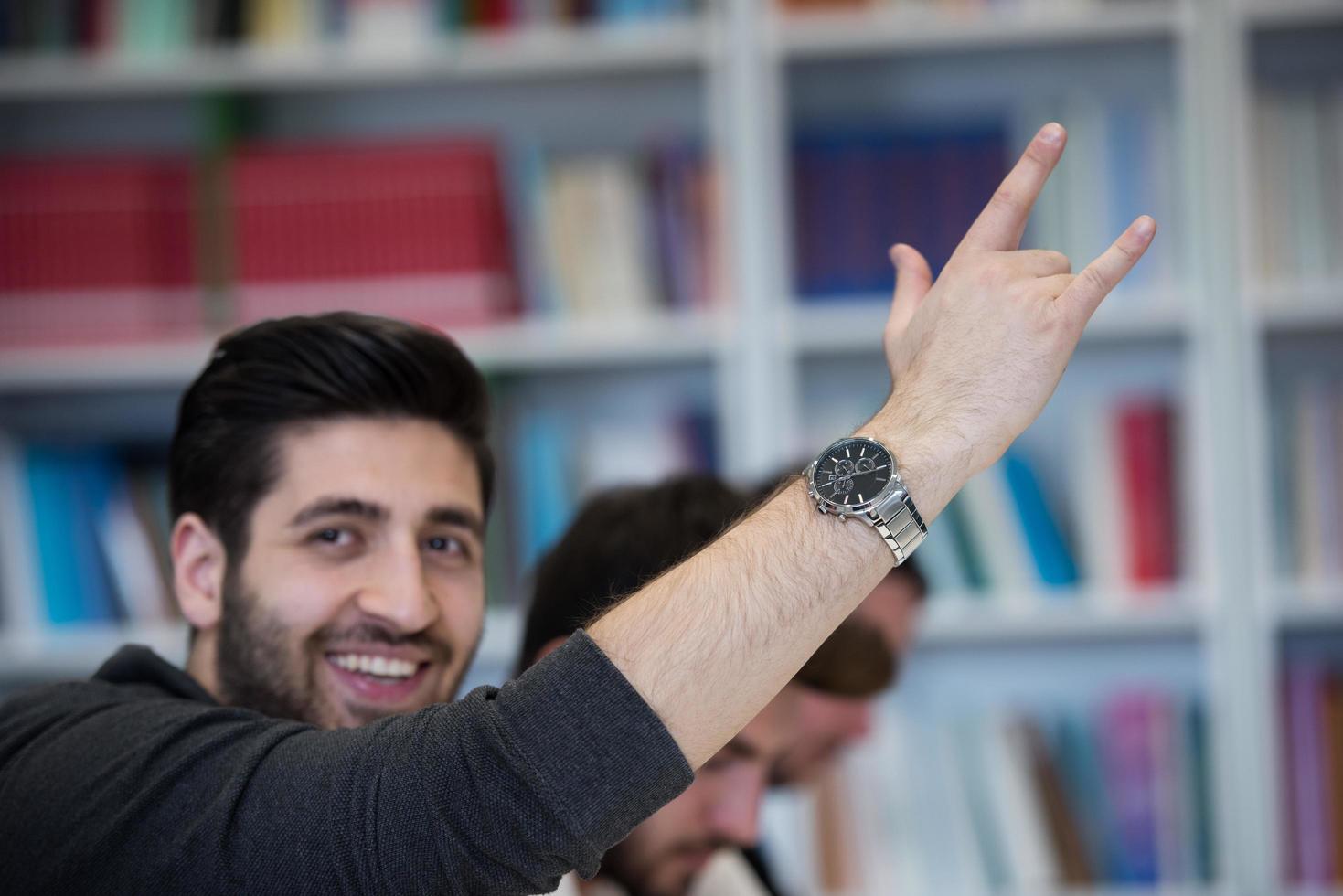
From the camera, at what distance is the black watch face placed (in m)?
0.90

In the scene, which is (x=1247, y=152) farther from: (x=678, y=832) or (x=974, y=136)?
(x=678, y=832)

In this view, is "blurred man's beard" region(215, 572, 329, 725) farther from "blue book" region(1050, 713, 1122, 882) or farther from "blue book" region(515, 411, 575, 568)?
"blue book" region(1050, 713, 1122, 882)

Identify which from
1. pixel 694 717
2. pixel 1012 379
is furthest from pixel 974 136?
pixel 694 717

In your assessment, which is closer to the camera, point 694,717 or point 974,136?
point 694,717

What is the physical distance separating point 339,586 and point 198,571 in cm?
16

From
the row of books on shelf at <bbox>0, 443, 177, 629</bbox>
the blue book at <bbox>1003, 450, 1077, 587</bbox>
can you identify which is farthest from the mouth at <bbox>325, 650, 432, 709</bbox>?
the blue book at <bbox>1003, 450, 1077, 587</bbox>

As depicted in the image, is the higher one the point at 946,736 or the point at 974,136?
the point at 974,136

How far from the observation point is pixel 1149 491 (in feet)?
8.09

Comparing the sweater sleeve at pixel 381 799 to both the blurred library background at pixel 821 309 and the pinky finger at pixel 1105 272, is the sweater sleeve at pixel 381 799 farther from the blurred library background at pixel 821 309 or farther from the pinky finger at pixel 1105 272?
the blurred library background at pixel 821 309

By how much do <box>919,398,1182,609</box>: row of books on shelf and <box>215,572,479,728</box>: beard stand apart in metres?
1.36

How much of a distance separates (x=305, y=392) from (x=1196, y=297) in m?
1.66

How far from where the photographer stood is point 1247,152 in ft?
8.00

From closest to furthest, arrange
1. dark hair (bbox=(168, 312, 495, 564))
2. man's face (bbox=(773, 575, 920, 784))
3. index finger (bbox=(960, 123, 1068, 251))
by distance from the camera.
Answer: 1. index finger (bbox=(960, 123, 1068, 251))
2. dark hair (bbox=(168, 312, 495, 564))
3. man's face (bbox=(773, 575, 920, 784))

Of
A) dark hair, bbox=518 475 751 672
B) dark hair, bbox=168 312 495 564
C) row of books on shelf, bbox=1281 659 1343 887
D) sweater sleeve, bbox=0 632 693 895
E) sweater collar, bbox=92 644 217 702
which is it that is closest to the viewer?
sweater sleeve, bbox=0 632 693 895
